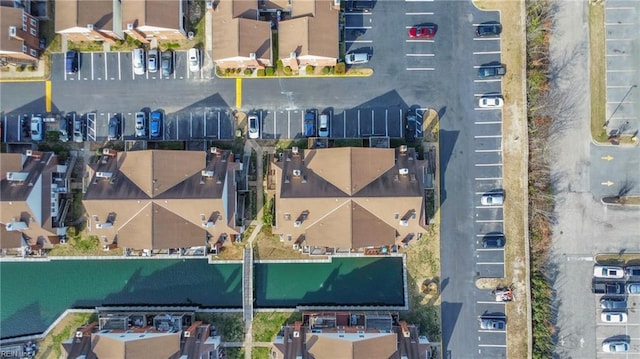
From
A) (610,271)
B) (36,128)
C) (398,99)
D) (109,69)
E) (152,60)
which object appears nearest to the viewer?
(610,271)

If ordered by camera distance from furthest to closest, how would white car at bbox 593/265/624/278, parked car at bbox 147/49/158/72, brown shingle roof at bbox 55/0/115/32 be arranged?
parked car at bbox 147/49/158/72
white car at bbox 593/265/624/278
brown shingle roof at bbox 55/0/115/32

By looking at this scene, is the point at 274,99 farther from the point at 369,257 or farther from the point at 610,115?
the point at 610,115

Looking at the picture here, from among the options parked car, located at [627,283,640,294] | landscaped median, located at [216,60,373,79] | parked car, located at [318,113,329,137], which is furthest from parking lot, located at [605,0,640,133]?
parked car, located at [318,113,329,137]

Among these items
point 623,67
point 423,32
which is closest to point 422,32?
point 423,32

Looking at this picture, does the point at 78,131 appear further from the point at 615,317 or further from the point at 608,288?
the point at 615,317

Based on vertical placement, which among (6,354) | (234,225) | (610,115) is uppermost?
(610,115)

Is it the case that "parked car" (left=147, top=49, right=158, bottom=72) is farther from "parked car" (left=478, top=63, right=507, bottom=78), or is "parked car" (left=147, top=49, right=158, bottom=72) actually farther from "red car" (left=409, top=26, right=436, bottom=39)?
"parked car" (left=478, top=63, right=507, bottom=78)

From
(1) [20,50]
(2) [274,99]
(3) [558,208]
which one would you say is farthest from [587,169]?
(1) [20,50]
